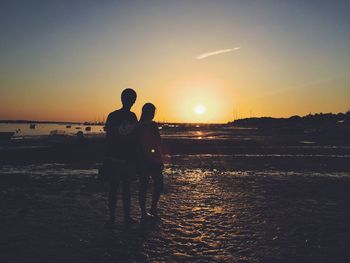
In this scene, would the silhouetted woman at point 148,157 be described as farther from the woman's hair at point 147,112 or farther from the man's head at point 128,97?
the man's head at point 128,97

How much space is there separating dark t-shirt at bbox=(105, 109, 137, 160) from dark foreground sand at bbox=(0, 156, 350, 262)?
4.65 ft

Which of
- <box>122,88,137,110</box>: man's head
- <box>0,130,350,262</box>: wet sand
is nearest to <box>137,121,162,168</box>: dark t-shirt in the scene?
<box>122,88,137,110</box>: man's head

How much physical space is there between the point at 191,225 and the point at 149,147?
1.72 metres

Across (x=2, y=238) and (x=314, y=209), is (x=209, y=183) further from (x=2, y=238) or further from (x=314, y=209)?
(x=2, y=238)

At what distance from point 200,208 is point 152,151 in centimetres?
212

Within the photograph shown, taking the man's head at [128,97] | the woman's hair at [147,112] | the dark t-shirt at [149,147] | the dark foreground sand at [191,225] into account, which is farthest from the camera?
the woman's hair at [147,112]

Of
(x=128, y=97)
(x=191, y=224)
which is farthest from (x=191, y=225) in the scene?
(x=128, y=97)

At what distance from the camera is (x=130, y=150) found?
6.30 m

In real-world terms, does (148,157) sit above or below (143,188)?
above

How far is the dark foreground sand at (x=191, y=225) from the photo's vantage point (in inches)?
196

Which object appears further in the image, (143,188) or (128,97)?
(143,188)

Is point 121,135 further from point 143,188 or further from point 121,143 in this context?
point 143,188

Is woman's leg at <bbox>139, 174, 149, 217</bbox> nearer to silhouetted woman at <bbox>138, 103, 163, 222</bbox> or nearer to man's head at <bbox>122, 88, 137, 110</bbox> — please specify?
silhouetted woman at <bbox>138, 103, 163, 222</bbox>

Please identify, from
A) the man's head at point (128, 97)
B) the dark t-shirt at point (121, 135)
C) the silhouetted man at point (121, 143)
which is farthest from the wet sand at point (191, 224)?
the man's head at point (128, 97)
